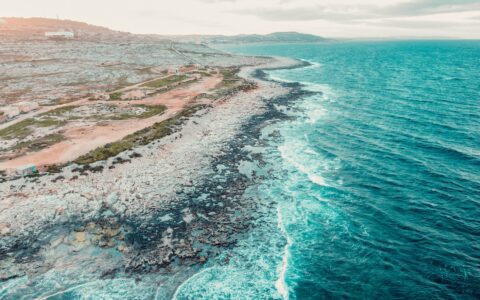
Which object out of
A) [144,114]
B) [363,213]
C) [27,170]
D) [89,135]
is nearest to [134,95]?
[144,114]

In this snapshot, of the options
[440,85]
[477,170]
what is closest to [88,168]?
[477,170]

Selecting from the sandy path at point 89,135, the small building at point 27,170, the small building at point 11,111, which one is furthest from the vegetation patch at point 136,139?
the small building at point 11,111

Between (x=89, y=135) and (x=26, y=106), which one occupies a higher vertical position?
(x=26, y=106)

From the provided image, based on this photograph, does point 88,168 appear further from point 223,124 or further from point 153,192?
point 223,124

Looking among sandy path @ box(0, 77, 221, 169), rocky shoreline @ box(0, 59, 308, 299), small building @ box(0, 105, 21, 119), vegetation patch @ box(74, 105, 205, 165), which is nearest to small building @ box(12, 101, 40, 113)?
small building @ box(0, 105, 21, 119)

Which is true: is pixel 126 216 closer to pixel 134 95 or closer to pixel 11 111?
pixel 11 111

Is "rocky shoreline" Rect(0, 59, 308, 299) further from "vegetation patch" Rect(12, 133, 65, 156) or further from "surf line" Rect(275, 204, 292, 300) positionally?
"vegetation patch" Rect(12, 133, 65, 156)
